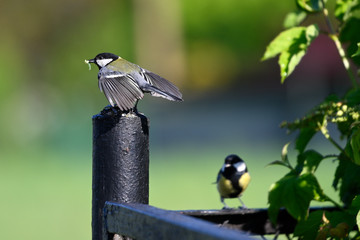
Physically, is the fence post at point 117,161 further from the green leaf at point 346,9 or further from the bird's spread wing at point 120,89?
the green leaf at point 346,9

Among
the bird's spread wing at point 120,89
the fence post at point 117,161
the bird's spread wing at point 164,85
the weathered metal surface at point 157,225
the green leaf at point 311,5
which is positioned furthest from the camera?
the bird's spread wing at point 164,85

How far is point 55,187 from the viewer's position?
17.2 metres

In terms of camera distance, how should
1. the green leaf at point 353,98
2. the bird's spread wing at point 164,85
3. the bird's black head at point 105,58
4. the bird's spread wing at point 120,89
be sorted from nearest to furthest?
the green leaf at point 353,98 < the bird's spread wing at point 120,89 < the bird's spread wing at point 164,85 < the bird's black head at point 105,58

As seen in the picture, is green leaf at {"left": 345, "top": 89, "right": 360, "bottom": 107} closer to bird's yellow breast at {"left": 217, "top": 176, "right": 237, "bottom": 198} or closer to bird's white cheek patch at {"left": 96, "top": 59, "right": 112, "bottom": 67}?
bird's white cheek patch at {"left": 96, "top": 59, "right": 112, "bottom": 67}

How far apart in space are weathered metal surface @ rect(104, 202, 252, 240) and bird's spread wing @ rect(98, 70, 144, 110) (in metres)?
0.40

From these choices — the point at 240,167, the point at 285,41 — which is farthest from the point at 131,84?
the point at 240,167

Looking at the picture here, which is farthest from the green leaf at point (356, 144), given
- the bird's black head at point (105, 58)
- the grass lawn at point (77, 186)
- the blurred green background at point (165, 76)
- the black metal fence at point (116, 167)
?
the blurred green background at point (165, 76)

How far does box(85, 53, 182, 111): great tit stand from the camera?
233 cm

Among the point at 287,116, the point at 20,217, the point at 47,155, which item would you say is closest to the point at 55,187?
the point at 20,217

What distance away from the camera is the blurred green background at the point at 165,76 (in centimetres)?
2128

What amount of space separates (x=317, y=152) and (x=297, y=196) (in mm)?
220

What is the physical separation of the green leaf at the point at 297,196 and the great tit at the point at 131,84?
50 centimetres

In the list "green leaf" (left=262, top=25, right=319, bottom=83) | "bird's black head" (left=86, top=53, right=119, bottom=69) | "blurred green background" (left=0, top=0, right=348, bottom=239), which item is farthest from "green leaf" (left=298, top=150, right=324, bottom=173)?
"blurred green background" (left=0, top=0, right=348, bottom=239)

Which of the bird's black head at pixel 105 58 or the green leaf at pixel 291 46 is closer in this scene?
the green leaf at pixel 291 46
